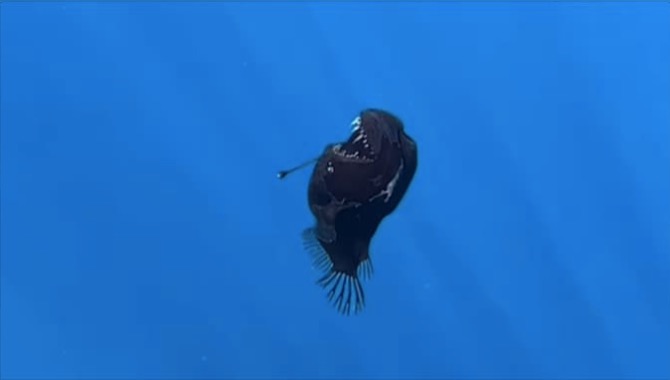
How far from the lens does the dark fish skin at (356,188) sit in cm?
260

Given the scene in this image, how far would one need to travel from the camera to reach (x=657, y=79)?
3.86 m

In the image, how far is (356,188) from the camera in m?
2.69

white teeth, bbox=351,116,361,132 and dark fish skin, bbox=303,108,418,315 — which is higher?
white teeth, bbox=351,116,361,132

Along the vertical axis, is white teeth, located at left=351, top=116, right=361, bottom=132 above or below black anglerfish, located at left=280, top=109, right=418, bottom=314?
above

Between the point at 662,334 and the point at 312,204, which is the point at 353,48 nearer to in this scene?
the point at 312,204

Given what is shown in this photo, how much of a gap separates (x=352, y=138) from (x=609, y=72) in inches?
64.4

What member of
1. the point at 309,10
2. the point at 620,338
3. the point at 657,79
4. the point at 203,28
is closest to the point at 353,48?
the point at 309,10

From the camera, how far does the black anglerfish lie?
2.60m

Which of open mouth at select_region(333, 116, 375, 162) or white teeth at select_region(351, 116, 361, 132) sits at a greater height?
white teeth at select_region(351, 116, 361, 132)

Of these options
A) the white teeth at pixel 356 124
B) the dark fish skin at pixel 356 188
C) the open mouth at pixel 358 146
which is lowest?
the dark fish skin at pixel 356 188

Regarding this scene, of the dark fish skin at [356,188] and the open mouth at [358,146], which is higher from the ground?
the open mouth at [358,146]

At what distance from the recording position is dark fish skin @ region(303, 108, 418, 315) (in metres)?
2.60

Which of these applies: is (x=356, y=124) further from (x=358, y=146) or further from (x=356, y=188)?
(x=356, y=188)

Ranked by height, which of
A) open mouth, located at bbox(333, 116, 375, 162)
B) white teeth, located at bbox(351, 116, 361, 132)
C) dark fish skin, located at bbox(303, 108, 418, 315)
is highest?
white teeth, located at bbox(351, 116, 361, 132)
